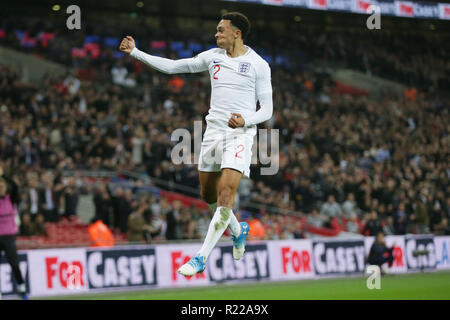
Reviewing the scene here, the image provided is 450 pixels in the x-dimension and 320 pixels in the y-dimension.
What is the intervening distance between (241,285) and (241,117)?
10742 millimetres

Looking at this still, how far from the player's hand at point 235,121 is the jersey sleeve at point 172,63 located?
853 millimetres

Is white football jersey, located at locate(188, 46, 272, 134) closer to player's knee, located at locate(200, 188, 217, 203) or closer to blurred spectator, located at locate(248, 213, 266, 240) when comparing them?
player's knee, located at locate(200, 188, 217, 203)

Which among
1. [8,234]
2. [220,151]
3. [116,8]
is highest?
[116,8]

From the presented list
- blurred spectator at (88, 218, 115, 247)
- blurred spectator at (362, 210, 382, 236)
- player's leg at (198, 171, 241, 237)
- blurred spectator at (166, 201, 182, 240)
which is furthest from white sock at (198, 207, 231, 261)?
blurred spectator at (362, 210, 382, 236)

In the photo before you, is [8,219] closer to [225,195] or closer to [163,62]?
[163,62]

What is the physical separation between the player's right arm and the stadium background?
8646mm

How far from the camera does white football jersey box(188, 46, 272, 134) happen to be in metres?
8.65

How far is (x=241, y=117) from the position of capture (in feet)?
27.0

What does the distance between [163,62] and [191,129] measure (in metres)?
16.1

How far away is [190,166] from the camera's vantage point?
2328cm

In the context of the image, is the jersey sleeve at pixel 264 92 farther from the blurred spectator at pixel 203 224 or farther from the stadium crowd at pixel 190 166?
the blurred spectator at pixel 203 224

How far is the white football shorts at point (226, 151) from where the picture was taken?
8.52 m
